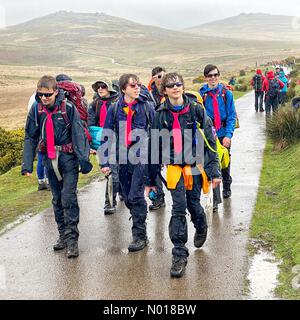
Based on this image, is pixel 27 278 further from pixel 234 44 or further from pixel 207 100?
pixel 234 44

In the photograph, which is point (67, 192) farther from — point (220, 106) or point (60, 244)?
point (220, 106)

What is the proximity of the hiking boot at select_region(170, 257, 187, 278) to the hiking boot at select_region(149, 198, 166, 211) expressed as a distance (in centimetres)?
245

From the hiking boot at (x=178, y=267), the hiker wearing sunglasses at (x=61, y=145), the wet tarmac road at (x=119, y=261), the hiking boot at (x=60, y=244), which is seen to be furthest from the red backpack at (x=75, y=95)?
the hiking boot at (x=178, y=267)

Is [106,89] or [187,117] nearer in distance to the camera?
[187,117]

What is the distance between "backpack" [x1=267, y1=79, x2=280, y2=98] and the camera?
17.3 meters

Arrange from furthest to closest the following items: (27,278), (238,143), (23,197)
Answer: (238,143)
(23,197)
(27,278)

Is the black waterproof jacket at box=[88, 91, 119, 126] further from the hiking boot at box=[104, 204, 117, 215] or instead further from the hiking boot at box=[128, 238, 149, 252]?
the hiking boot at box=[128, 238, 149, 252]

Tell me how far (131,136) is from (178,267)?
1.71 meters

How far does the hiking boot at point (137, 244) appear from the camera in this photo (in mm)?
6207

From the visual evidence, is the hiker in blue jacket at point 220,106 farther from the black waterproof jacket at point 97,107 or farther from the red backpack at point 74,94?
the red backpack at point 74,94

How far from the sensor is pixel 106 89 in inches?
308
